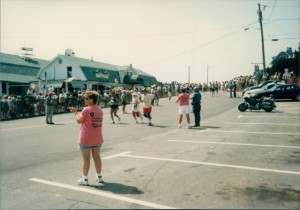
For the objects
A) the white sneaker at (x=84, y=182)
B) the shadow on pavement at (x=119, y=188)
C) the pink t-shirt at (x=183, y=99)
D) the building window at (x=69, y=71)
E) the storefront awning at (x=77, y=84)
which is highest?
the building window at (x=69, y=71)

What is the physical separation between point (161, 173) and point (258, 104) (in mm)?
16856

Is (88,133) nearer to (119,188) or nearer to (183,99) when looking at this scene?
(119,188)

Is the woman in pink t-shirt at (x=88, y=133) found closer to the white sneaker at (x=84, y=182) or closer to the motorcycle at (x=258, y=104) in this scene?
the white sneaker at (x=84, y=182)

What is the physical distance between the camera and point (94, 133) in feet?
20.2

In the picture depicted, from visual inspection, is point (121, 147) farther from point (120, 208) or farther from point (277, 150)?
point (120, 208)

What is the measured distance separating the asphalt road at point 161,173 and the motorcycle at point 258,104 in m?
9.68

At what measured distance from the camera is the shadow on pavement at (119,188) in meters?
5.71

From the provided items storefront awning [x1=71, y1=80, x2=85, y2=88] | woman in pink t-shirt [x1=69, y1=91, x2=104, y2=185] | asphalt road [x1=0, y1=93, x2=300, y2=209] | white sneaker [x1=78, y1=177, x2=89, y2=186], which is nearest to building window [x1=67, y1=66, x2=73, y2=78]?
storefront awning [x1=71, y1=80, x2=85, y2=88]

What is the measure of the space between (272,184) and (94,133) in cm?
349

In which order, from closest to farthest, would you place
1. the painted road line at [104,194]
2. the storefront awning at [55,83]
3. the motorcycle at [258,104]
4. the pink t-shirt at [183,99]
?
the painted road line at [104,194], the pink t-shirt at [183,99], the motorcycle at [258,104], the storefront awning at [55,83]

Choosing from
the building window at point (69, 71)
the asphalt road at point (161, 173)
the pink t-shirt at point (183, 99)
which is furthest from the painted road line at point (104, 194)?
the building window at point (69, 71)

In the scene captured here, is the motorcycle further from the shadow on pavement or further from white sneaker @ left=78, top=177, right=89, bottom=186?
white sneaker @ left=78, top=177, right=89, bottom=186

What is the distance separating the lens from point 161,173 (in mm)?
6996

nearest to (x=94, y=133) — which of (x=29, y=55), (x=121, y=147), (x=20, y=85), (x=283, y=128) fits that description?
(x=121, y=147)
